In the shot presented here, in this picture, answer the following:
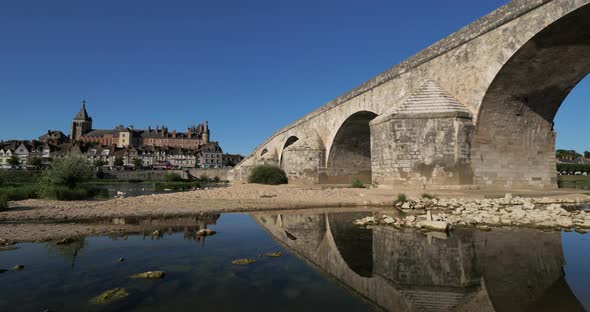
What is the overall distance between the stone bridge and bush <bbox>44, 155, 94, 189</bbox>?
41.1 ft

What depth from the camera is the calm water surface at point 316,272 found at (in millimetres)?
2953

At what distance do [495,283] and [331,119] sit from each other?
66.6 ft

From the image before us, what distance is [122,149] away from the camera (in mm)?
82438

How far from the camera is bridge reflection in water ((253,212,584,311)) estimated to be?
9.86 ft

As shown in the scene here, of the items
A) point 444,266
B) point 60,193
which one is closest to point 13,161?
point 60,193

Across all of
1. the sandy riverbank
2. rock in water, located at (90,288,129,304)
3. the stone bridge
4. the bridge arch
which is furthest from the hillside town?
rock in water, located at (90,288,129,304)

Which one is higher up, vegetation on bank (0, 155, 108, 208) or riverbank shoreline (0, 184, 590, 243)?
vegetation on bank (0, 155, 108, 208)

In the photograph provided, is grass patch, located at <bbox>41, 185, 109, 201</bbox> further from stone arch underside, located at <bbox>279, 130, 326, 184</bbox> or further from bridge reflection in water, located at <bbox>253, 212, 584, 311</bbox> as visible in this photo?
stone arch underside, located at <bbox>279, 130, 326, 184</bbox>

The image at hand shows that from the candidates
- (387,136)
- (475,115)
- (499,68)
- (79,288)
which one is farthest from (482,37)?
(79,288)

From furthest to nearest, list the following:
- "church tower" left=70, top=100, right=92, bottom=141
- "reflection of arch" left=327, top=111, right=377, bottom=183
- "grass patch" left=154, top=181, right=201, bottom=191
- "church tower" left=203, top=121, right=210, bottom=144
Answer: "church tower" left=203, top=121, right=210, bottom=144
"church tower" left=70, top=100, right=92, bottom=141
"grass patch" left=154, top=181, right=201, bottom=191
"reflection of arch" left=327, top=111, right=377, bottom=183

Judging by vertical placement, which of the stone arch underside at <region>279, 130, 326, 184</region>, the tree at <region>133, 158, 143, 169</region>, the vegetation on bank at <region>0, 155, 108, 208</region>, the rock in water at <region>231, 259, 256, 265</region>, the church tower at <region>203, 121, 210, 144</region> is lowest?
the rock in water at <region>231, 259, 256, 265</region>

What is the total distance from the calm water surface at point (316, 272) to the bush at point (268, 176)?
1628cm

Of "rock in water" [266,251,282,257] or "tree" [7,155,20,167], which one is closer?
"rock in water" [266,251,282,257]

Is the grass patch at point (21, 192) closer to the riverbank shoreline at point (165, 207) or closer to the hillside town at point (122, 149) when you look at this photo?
the riverbank shoreline at point (165, 207)
